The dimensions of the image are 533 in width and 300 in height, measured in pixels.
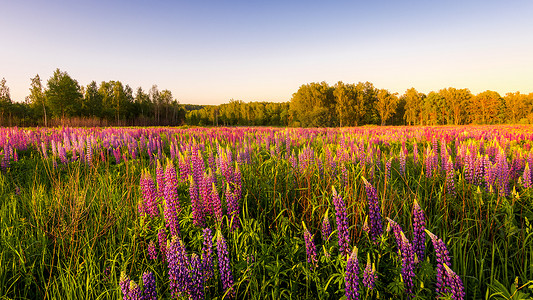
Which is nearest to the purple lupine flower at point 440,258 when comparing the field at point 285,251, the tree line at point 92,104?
the field at point 285,251

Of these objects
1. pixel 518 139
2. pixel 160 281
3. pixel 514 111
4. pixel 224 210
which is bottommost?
pixel 160 281

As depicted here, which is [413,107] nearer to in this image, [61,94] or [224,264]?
[61,94]

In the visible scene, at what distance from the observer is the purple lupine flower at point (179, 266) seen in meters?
1.80

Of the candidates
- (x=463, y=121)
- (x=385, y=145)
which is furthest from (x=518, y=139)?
(x=463, y=121)

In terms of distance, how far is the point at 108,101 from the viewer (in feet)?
284

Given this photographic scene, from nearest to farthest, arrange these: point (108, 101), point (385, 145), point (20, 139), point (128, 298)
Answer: point (128, 298), point (385, 145), point (20, 139), point (108, 101)

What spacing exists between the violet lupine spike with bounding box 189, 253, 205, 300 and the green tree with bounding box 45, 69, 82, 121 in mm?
66337

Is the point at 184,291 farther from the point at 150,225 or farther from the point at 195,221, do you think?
the point at 150,225

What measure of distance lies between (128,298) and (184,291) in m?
0.36

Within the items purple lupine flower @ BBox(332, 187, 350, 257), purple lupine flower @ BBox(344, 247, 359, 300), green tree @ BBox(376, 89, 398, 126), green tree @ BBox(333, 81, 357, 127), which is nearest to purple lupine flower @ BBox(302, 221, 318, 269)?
purple lupine flower @ BBox(332, 187, 350, 257)

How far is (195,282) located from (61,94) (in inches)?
2739

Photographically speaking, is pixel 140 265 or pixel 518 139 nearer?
pixel 140 265

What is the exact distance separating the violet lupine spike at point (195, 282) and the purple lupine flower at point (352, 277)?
105 cm

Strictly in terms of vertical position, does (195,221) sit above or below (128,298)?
above
